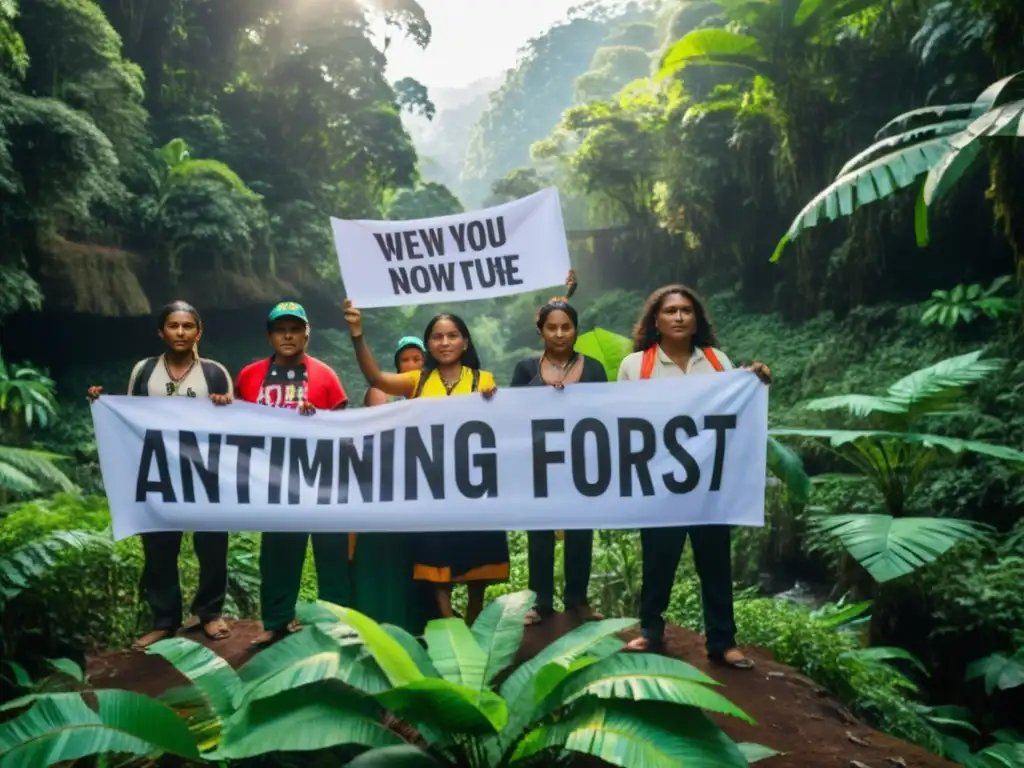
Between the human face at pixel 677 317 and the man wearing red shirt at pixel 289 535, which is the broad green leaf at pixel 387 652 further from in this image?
the human face at pixel 677 317

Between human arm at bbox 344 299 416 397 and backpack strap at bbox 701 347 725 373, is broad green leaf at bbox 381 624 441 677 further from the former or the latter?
backpack strap at bbox 701 347 725 373

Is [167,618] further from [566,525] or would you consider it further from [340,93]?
[340,93]

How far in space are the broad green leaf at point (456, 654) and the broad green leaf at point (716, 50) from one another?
12715 mm

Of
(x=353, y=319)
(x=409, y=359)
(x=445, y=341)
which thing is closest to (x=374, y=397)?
(x=409, y=359)

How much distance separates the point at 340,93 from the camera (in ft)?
74.5

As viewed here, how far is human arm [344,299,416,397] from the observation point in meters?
3.83

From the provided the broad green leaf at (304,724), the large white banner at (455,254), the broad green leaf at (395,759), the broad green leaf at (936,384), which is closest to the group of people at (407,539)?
the large white banner at (455,254)

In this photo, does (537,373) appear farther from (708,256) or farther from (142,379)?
(708,256)

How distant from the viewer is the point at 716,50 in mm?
13844

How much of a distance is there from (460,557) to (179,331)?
67.7 inches

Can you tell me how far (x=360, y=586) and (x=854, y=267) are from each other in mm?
12467

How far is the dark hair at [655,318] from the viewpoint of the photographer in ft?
11.8

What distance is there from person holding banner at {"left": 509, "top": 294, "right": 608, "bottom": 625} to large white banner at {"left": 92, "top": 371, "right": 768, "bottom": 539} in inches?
6.5

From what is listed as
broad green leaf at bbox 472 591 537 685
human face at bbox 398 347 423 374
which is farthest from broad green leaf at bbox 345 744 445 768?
human face at bbox 398 347 423 374
